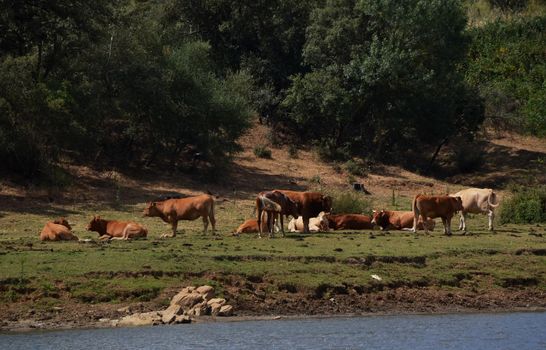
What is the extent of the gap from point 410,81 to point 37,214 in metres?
22.0

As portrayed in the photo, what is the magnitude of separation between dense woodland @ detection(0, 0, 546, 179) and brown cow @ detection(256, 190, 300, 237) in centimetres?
991

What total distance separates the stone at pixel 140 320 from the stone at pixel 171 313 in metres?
0.11

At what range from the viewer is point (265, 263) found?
24.2 m

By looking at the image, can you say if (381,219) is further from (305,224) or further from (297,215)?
(297,215)

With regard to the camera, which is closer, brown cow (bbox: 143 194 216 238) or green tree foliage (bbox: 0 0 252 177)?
brown cow (bbox: 143 194 216 238)

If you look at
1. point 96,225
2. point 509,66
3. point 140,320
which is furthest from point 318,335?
point 509,66

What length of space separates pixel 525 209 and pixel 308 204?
25.9 feet

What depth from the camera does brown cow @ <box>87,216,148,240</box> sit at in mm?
28281

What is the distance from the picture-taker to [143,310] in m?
21.4

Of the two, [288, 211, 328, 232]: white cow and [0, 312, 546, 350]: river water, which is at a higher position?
[288, 211, 328, 232]: white cow

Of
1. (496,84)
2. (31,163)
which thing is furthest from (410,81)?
(31,163)

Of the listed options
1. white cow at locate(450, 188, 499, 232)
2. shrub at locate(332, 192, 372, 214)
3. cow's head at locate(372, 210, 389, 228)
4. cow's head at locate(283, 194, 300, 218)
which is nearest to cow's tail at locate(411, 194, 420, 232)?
cow's head at locate(372, 210, 389, 228)

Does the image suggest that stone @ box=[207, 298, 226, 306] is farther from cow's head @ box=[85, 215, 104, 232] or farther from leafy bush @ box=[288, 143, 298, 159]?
leafy bush @ box=[288, 143, 298, 159]

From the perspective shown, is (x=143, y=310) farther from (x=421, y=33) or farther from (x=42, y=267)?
(x=421, y=33)
